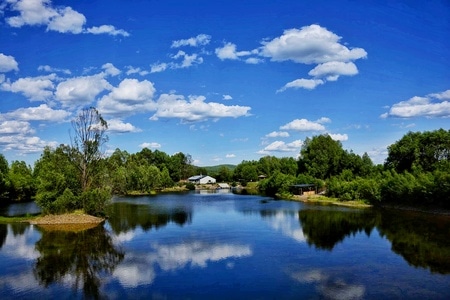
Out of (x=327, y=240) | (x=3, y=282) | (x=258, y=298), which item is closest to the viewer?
(x=258, y=298)

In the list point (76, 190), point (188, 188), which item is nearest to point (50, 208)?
point (76, 190)

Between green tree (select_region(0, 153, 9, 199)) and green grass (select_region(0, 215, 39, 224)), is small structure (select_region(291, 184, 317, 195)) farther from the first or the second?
green tree (select_region(0, 153, 9, 199))

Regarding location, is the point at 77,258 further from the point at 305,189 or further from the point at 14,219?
the point at 305,189

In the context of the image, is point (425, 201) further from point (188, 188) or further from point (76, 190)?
point (188, 188)

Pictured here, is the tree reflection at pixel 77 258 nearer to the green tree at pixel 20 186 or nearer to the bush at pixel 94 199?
the bush at pixel 94 199

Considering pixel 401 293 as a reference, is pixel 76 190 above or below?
above

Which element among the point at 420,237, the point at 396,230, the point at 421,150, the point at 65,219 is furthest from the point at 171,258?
the point at 421,150

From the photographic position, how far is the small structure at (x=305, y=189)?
78.4m

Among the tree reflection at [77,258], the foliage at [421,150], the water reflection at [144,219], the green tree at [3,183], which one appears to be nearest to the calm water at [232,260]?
the tree reflection at [77,258]

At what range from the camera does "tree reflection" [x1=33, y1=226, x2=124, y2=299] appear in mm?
20531

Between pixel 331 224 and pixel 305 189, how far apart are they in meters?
41.8

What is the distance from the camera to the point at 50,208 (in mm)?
41094

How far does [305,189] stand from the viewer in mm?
81125

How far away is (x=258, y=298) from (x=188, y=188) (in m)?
104
